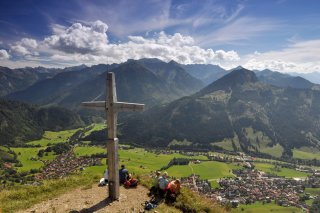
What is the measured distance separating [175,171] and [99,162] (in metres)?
46.8

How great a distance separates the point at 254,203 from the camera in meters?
141

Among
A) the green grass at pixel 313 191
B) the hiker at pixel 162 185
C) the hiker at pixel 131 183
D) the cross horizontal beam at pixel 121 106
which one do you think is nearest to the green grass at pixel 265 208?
the green grass at pixel 313 191

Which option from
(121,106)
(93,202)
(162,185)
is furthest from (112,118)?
(162,185)

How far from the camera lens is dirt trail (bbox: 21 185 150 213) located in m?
19.2

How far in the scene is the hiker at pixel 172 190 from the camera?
21.1m

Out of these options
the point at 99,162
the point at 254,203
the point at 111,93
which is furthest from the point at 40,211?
the point at 99,162

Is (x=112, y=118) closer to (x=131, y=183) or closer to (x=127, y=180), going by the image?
(x=131, y=183)

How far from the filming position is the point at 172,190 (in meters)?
21.4

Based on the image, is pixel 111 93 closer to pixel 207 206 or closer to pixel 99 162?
pixel 207 206

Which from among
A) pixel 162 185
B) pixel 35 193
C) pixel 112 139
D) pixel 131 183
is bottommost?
pixel 35 193

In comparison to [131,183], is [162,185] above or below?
above

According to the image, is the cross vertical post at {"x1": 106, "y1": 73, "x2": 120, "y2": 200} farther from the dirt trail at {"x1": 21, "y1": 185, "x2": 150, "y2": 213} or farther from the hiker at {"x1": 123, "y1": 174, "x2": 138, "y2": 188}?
the hiker at {"x1": 123, "y1": 174, "x2": 138, "y2": 188}

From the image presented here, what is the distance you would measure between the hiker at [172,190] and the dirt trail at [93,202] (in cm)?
154

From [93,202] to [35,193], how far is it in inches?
227
